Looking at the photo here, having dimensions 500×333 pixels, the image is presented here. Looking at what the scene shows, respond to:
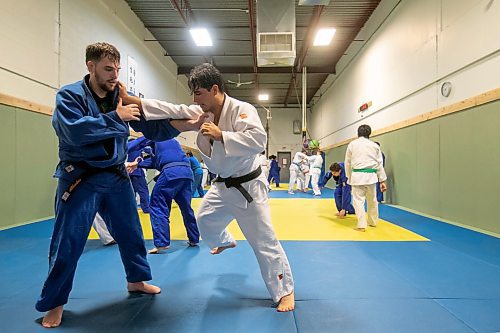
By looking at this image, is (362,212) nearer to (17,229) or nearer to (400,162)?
(400,162)

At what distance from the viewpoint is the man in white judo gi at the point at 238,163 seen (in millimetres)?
2070

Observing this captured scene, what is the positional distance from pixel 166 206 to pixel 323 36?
8.77 meters

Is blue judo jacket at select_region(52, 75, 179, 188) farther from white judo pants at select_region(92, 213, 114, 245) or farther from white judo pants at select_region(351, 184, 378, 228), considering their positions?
white judo pants at select_region(351, 184, 378, 228)

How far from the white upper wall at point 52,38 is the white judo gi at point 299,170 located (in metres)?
6.40

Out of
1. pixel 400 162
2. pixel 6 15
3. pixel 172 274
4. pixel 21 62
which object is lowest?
pixel 172 274

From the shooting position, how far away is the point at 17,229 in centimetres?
466

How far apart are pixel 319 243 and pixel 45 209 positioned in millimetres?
4842

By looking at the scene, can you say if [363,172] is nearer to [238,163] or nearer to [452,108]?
[452,108]

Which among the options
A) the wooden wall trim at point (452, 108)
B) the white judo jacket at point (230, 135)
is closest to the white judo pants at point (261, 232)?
the white judo jacket at point (230, 135)

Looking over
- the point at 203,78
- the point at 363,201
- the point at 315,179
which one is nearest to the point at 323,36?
the point at 315,179

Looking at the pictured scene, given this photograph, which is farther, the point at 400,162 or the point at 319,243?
the point at 400,162

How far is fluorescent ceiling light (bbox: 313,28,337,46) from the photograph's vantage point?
996cm

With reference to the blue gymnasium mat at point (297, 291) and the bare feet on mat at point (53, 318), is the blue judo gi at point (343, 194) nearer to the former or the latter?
the blue gymnasium mat at point (297, 291)

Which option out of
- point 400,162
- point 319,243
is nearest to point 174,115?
point 319,243
